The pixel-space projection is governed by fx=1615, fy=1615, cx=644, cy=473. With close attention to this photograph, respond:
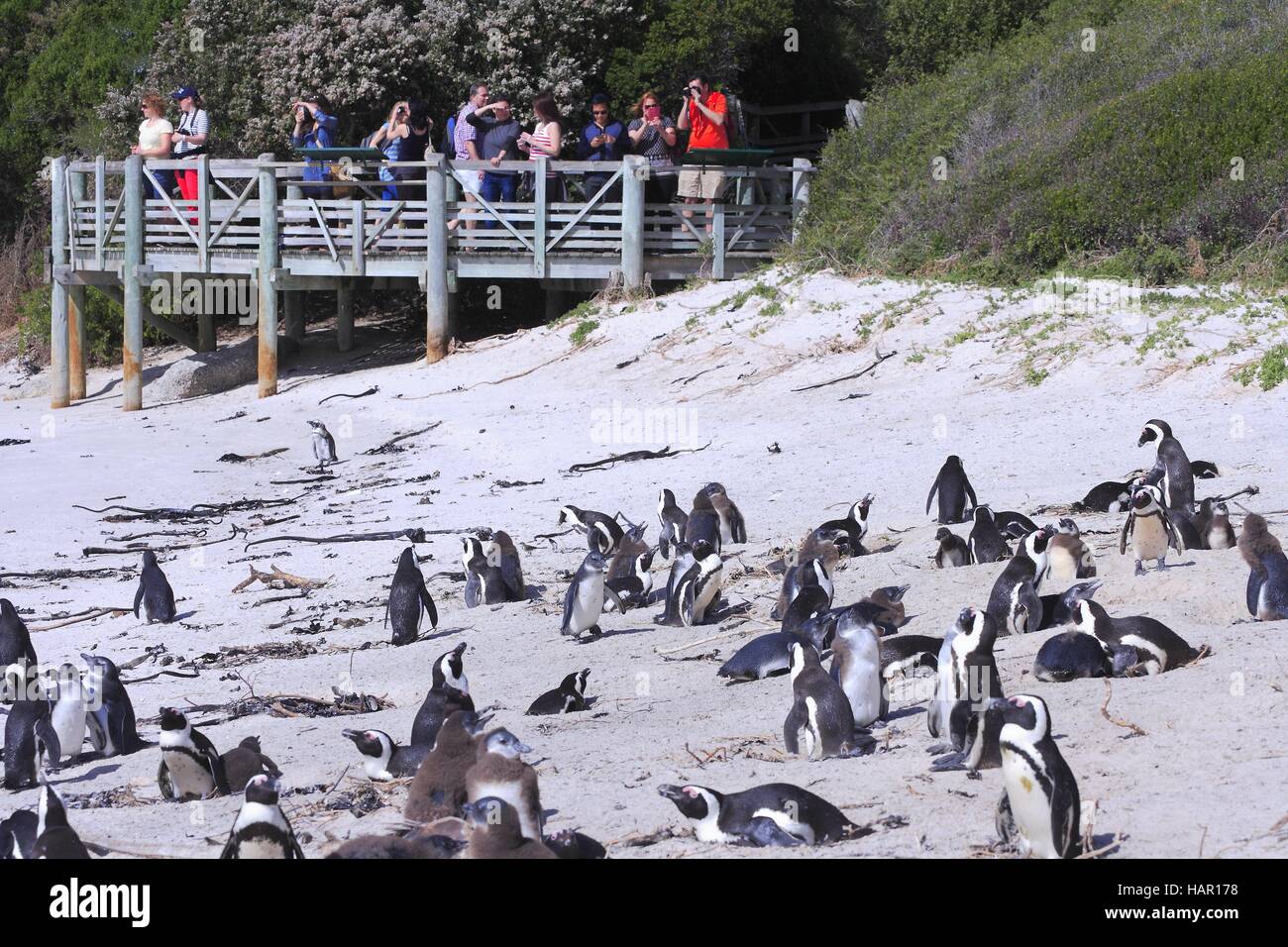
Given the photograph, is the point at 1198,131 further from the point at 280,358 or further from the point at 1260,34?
the point at 280,358

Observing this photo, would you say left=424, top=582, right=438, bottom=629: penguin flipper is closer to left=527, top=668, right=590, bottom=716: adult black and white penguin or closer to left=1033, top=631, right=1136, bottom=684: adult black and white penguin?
left=527, top=668, right=590, bottom=716: adult black and white penguin

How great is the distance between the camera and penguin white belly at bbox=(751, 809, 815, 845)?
3.75 meters

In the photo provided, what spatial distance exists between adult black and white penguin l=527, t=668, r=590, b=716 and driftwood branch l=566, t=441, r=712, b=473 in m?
5.01

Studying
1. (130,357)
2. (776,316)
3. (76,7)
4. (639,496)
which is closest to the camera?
(639,496)

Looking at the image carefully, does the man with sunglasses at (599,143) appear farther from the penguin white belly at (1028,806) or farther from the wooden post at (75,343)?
the penguin white belly at (1028,806)

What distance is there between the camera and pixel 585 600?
6500 millimetres

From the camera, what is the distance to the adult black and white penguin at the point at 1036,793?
3496 mm

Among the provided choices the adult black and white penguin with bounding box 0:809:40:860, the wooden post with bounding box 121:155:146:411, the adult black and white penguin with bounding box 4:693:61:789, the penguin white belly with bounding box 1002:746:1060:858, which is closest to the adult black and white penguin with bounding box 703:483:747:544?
the adult black and white penguin with bounding box 4:693:61:789

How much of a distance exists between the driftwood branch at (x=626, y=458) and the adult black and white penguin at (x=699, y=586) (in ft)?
12.7

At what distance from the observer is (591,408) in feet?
40.4

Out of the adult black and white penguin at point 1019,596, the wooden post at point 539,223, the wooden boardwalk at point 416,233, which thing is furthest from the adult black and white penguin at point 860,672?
the wooden post at point 539,223

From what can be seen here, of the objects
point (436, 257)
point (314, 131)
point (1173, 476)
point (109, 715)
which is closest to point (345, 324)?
point (314, 131)
